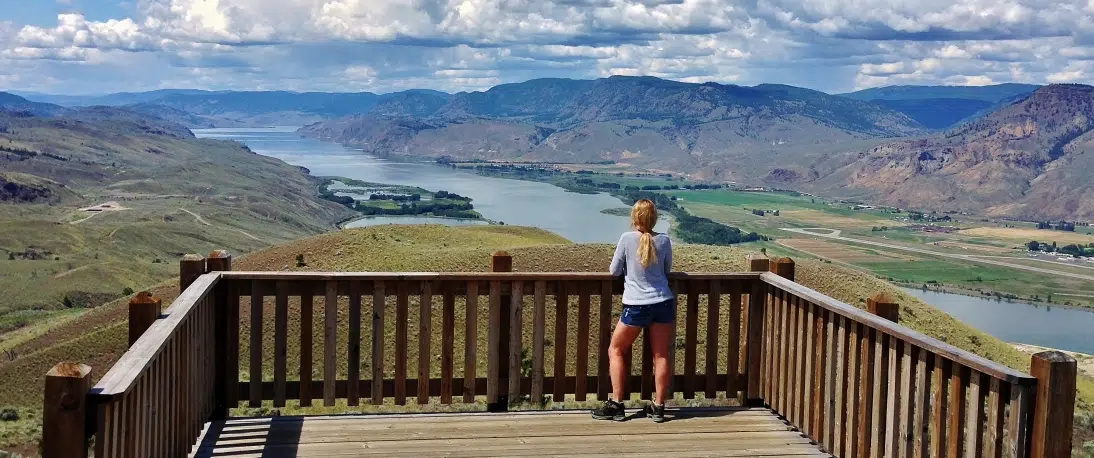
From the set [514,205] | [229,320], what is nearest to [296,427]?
[229,320]

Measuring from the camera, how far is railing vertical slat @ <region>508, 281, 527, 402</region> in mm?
7398

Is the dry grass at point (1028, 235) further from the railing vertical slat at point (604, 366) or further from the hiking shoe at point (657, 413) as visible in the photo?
the hiking shoe at point (657, 413)

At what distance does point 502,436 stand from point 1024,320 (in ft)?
318

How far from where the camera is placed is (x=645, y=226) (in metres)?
7.08

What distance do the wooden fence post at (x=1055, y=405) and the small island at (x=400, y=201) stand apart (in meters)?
129

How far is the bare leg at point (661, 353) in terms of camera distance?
723 centimetres

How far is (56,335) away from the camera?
114 ft

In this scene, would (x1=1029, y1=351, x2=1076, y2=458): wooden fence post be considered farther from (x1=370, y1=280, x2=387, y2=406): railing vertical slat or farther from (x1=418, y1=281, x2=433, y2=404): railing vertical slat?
(x1=370, y1=280, x2=387, y2=406): railing vertical slat

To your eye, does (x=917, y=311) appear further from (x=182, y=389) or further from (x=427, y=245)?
(x=182, y=389)

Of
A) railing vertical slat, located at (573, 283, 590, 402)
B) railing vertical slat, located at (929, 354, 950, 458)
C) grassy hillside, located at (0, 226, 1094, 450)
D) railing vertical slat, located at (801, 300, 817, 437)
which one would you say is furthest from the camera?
grassy hillside, located at (0, 226, 1094, 450)

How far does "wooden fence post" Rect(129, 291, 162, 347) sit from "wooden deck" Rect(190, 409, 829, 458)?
115 cm

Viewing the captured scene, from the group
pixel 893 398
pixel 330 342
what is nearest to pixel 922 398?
pixel 893 398

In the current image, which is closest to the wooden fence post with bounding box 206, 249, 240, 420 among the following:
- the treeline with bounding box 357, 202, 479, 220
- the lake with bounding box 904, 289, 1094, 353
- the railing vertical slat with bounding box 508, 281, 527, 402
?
the railing vertical slat with bounding box 508, 281, 527, 402

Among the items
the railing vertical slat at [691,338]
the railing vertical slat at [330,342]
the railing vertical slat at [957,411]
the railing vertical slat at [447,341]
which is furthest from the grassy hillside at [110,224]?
the railing vertical slat at [957,411]
